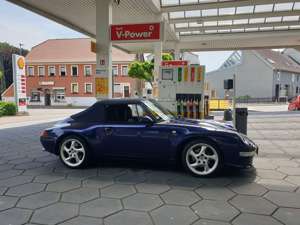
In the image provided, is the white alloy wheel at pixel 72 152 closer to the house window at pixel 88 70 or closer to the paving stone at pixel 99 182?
the paving stone at pixel 99 182

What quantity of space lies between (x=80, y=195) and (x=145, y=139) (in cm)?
144

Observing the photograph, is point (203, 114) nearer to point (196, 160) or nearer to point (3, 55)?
point (196, 160)

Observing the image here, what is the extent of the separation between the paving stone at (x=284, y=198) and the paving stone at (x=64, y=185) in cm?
278

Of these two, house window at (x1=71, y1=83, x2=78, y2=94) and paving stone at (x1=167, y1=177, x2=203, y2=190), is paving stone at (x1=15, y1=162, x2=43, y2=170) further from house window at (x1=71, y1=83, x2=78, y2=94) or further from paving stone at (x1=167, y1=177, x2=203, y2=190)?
house window at (x1=71, y1=83, x2=78, y2=94)

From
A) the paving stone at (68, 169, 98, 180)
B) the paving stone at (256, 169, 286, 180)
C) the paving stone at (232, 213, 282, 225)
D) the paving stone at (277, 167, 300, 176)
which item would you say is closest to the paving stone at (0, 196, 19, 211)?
the paving stone at (68, 169, 98, 180)

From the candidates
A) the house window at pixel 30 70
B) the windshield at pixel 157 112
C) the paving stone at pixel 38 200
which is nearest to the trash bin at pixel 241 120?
the windshield at pixel 157 112

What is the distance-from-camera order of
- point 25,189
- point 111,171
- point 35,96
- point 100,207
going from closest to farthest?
1. point 100,207
2. point 25,189
3. point 111,171
4. point 35,96

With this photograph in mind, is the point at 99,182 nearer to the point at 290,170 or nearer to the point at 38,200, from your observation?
the point at 38,200

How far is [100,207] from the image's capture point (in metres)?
3.47

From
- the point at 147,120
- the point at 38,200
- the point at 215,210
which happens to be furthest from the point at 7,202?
the point at 215,210

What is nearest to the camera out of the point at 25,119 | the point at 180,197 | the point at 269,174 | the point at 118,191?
the point at 180,197

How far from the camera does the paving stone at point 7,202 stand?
11.5ft

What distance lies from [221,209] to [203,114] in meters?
5.36

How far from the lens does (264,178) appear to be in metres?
4.48
